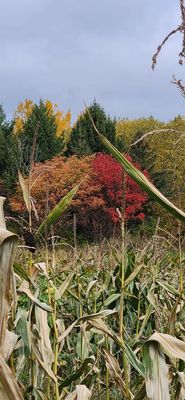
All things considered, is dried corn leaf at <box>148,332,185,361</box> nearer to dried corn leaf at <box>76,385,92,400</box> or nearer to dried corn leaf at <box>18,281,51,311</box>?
dried corn leaf at <box>76,385,92,400</box>

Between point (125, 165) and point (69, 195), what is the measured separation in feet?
1.13

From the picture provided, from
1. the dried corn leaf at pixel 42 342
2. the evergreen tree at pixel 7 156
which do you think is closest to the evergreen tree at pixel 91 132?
the evergreen tree at pixel 7 156

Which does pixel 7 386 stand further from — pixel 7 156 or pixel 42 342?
pixel 7 156

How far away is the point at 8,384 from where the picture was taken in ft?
3.58

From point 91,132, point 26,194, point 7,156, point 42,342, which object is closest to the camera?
point 26,194

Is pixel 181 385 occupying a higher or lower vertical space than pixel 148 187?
lower

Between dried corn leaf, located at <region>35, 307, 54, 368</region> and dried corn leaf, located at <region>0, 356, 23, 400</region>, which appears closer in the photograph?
dried corn leaf, located at <region>0, 356, 23, 400</region>

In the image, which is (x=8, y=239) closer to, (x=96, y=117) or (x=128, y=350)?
(x=128, y=350)

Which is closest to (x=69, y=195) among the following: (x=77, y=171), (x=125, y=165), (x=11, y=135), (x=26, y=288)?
(x=125, y=165)

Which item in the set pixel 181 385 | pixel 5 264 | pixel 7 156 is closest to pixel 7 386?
pixel 5 264

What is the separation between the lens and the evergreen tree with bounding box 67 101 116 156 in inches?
1262

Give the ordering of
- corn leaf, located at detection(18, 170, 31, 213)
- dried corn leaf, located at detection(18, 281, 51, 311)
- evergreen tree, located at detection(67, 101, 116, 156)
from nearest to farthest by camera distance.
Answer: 1. corn leaf, located at detection(18, 170, 31, 213)
2. dried corn leaf, located at detection(18, 281, 51, 311)
3. evergreen tree, located at detection(67, 101, 116, 156)

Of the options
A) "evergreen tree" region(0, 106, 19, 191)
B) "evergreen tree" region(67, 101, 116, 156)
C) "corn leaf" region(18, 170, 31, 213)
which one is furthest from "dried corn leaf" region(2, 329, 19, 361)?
"evergreen tree" region(67, 101, 116, 156)

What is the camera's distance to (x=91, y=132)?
3281cm
